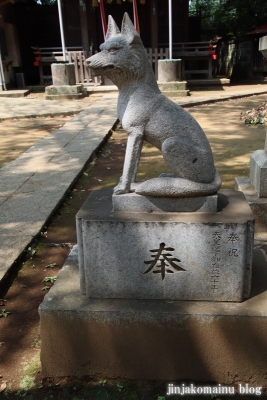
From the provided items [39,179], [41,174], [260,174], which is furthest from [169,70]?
[260,174]

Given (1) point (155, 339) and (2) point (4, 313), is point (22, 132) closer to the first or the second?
(2) point (4, 313)

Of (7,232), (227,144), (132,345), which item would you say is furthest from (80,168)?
(132,345)

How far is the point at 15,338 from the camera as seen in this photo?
255cm

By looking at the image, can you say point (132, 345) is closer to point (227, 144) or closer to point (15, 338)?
point (15, 338)

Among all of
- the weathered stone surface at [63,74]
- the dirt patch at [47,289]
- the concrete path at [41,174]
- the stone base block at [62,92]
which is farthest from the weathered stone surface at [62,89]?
the dirt patch at [47,289]

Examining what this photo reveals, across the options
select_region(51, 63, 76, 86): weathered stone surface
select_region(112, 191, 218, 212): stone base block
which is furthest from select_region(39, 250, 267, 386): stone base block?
Answer: select_region(51, 63, 76, 86): weathered stone surface

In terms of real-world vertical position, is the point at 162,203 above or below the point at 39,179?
above

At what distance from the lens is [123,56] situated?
84.5 inches

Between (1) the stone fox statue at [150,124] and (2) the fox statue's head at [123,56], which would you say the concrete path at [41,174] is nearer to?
(1) the stone fox statue at [150,124]

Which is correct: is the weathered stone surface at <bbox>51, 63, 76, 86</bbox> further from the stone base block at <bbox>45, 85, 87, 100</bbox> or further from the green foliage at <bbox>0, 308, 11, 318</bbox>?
the green foliage at <bbox>0, 308, 11, 318</bbox>

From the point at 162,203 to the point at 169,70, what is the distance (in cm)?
1204

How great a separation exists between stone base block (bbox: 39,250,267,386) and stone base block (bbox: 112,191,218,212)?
0.55 meters

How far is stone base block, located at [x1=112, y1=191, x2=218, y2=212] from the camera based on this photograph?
2.21 meters

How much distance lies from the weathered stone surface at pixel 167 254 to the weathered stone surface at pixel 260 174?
1.54 m
